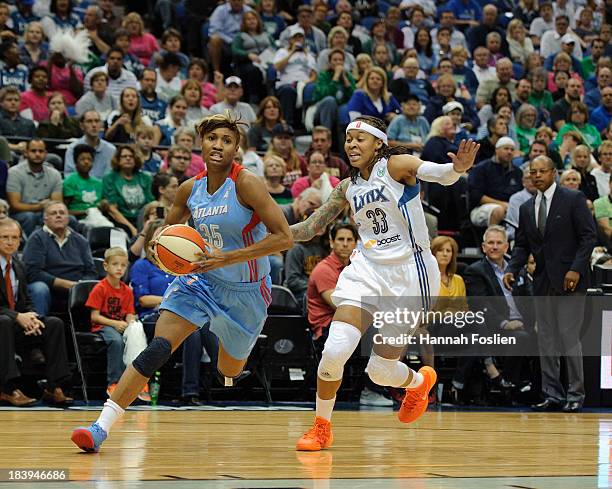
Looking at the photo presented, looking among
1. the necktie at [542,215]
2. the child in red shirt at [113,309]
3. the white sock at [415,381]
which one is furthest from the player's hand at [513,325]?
the white sock at [415,381]

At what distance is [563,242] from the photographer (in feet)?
36.7

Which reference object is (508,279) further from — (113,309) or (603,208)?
(113,309)

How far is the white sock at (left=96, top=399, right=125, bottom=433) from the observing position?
6219 millimetres

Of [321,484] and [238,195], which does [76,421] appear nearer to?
[238,195]

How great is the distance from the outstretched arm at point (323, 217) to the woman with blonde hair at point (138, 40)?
957cm

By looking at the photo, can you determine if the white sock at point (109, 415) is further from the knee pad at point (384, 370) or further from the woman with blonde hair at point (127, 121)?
the woman with blonde hair at point (127, 121)

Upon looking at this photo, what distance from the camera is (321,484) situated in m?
5.09

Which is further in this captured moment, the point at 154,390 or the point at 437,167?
the point at 154,390

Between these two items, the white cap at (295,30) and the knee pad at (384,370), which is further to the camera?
the white cap at (295,30)

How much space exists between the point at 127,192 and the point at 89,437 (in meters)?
6.59

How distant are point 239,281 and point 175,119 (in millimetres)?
7865

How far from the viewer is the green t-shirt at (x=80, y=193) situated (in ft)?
40.6

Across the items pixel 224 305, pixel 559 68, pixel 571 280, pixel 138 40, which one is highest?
pixel 138 40

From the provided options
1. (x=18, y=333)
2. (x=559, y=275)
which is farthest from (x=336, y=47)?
(x=18, y=333)
